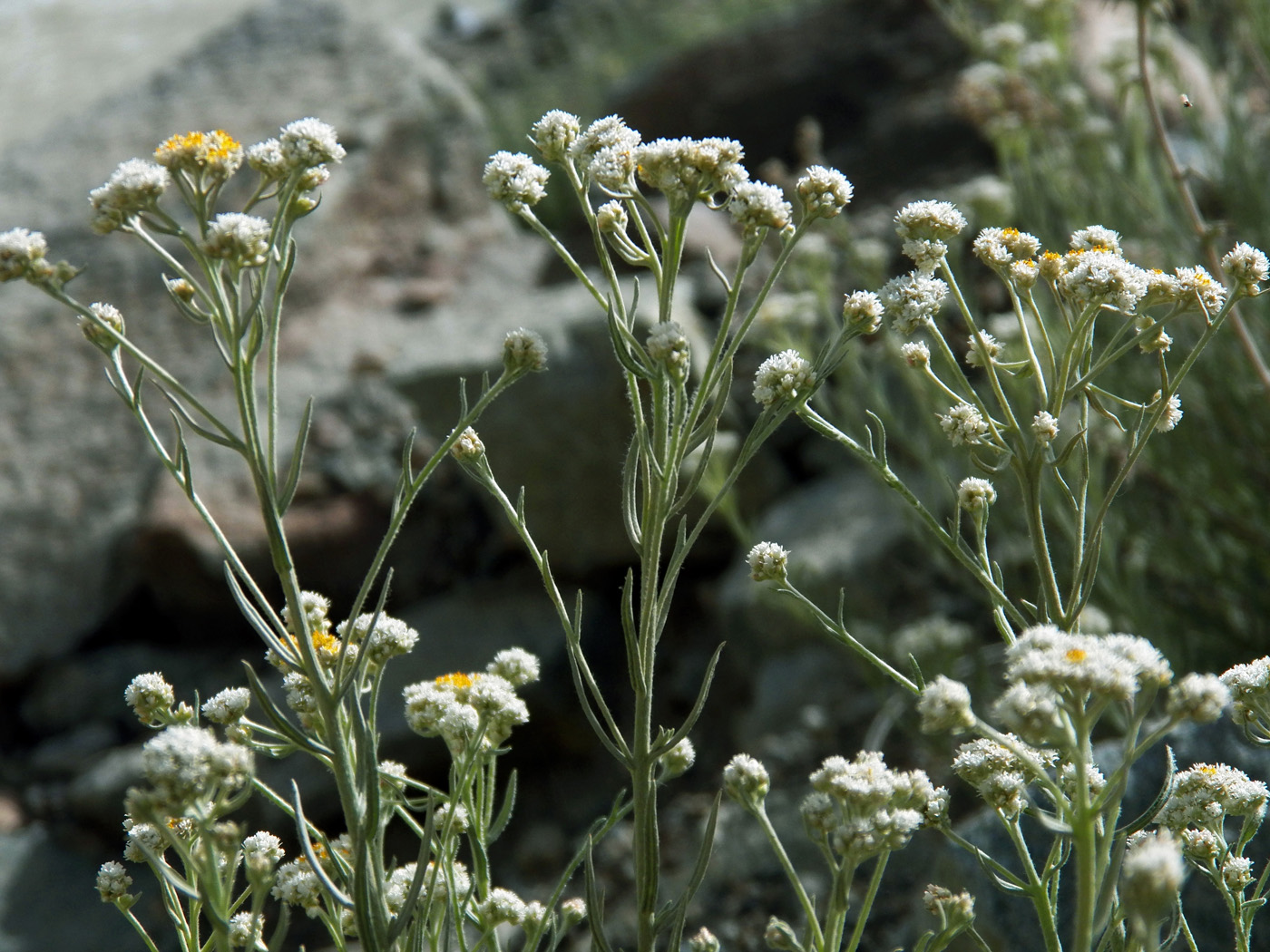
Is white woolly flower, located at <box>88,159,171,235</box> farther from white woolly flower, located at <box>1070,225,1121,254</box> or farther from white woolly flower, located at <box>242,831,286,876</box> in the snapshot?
white woolly flower, located at <box>1070,225,1121,254</box>

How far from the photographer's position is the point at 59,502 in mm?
5824

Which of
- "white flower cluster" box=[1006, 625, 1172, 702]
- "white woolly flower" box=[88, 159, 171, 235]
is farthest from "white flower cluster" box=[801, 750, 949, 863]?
"white woolly flower" box=[88, 159, 171, 235]

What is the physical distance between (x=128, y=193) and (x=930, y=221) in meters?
0.92

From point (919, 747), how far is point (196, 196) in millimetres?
2972

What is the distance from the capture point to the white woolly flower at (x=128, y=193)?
3.88ft

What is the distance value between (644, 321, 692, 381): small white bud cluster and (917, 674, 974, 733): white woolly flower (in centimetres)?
42

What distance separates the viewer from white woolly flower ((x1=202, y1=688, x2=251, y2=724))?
129 cm

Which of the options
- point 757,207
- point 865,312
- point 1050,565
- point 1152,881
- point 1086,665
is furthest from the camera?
point 1050,565

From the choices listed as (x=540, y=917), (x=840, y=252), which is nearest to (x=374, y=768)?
(x=540, y=917)

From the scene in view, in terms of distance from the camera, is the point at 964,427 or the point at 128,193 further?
the point at 964,427

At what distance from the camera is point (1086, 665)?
961mm

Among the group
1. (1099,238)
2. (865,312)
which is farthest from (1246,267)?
(865,312)

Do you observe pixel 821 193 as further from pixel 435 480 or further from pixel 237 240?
pixel 435 480

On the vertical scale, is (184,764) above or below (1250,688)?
above
